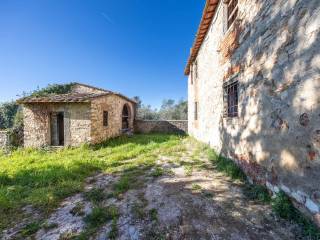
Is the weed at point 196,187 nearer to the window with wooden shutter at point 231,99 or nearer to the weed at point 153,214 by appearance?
the weed at point 153,214

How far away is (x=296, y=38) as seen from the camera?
2320mm

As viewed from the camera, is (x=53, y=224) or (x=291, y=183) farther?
(x=53, y=224)

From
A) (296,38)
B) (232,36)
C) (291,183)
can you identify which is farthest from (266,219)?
(232,36)

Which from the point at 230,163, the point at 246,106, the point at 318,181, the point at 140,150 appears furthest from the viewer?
the point at 140,150

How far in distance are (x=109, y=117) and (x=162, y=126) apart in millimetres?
7090

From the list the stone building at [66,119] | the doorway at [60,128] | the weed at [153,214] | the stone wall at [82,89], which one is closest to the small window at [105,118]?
the stone building at [66,119]

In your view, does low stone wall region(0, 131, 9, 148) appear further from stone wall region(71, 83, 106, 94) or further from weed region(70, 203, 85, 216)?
weed region(70, 203, 85, 216)

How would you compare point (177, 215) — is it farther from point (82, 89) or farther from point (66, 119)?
point (82, 89)

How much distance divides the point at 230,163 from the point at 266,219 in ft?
6.66

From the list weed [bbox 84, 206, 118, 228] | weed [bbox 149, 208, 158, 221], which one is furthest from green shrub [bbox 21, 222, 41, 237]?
weed [bbox 149, 208, 158, 221]

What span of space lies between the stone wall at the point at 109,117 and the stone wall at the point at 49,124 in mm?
381

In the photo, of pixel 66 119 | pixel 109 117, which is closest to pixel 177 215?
pixel 66 119

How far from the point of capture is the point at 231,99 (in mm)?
5043

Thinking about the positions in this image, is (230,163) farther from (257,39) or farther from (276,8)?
(276,8)
